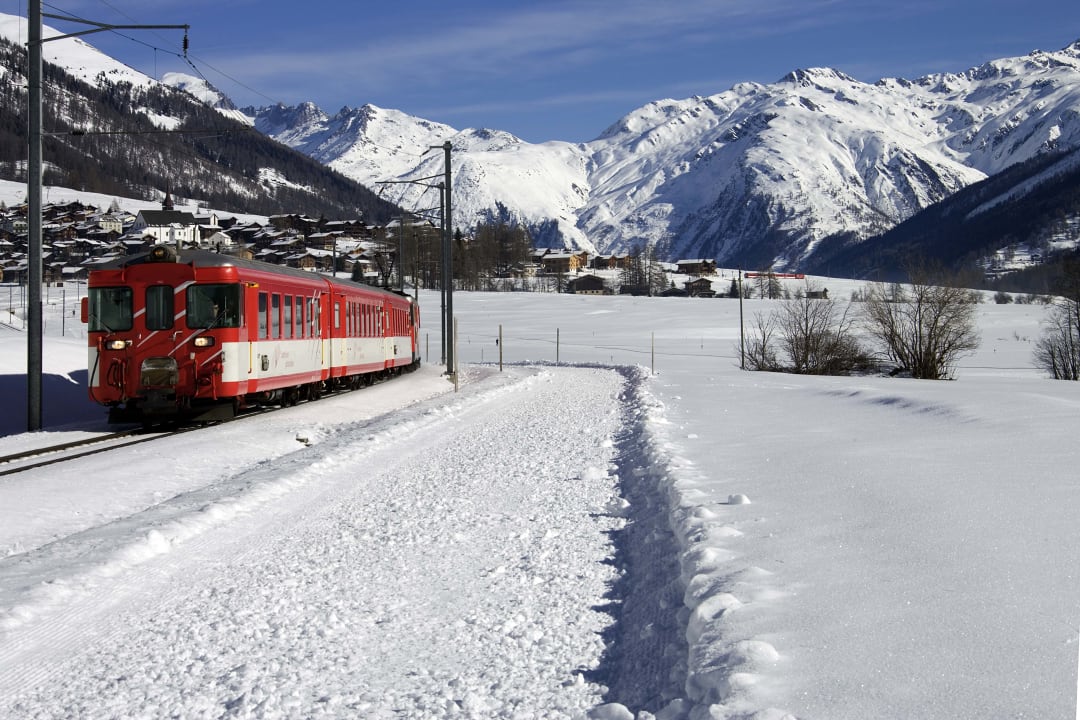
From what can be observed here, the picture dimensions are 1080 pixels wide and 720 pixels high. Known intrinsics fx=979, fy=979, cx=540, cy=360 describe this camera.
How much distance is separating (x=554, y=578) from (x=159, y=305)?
14.1 m

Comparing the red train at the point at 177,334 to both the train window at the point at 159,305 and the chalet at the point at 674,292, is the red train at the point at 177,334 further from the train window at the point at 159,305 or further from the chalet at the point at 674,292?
the chalet at the point at 674,292

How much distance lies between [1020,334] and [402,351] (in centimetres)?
6973

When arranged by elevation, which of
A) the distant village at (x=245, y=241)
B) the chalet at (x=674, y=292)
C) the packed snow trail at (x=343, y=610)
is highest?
the distant village at (x=245, y=241)

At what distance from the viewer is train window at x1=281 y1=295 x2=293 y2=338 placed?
70.8 ft

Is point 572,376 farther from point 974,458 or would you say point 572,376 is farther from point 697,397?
point 974,458

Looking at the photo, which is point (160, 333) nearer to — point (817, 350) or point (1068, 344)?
point (817, 350)

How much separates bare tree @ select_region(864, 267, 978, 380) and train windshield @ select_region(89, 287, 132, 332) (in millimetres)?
42348

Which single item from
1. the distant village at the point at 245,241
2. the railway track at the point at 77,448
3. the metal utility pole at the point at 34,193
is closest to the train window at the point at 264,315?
the railway track at the point at 77,448

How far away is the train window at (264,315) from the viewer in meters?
20.1

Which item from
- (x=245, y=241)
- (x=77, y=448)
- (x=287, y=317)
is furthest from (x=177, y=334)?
(x=245, y=241)

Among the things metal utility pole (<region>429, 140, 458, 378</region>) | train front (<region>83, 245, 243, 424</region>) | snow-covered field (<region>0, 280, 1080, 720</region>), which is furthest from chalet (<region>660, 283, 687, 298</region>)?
snow-covered field (<region>0, 280, 1080, 720</region>)

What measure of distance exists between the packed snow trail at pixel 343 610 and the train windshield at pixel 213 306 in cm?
783

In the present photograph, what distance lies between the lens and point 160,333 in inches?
737

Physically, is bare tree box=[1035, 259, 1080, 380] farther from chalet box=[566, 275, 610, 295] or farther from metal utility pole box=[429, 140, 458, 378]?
chalet box=[566, 275, 610, 295]
